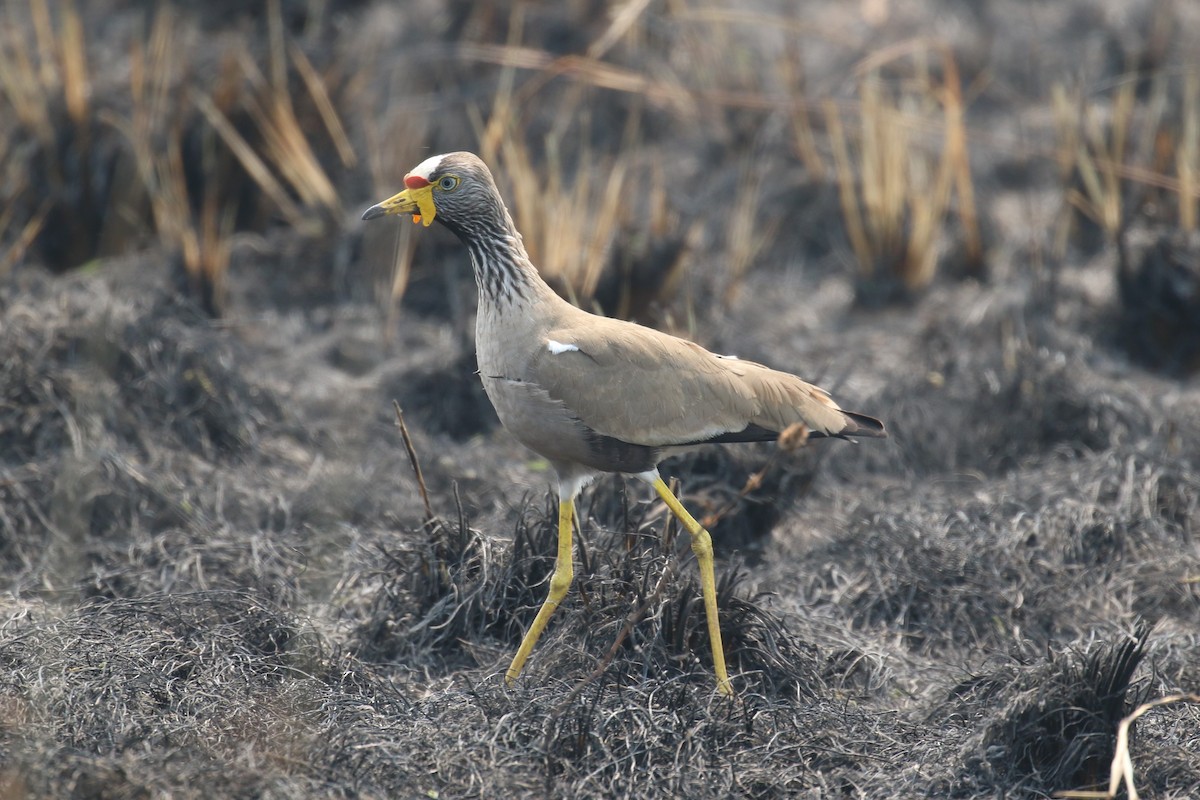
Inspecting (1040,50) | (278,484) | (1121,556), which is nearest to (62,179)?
(278,484)

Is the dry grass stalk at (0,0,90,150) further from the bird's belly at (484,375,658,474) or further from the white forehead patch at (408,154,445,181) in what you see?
the bird's belly at (484,375,658,474)

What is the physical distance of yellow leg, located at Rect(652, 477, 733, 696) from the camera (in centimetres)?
434

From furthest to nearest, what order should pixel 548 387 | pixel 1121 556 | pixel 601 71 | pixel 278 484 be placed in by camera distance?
1. pixel 601 71
2. pixel 278 484
3. pixel 1121 556
4. pixel 548 387

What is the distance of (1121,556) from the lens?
5508mm

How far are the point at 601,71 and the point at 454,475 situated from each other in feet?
10.2

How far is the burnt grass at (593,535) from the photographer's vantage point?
13.1 ft

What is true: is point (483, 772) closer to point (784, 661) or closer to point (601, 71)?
point (784, 661)

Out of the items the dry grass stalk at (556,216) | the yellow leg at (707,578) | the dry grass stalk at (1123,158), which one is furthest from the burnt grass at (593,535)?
the dry grass stalk at (556,216)

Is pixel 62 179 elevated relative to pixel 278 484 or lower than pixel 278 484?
elevated

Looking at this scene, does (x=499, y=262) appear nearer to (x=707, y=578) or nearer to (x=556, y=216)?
(x=707, y=578)

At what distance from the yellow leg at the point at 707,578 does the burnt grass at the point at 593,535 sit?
7 cm


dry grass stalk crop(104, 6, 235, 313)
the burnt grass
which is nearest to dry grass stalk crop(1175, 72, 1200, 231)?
the burnt grass

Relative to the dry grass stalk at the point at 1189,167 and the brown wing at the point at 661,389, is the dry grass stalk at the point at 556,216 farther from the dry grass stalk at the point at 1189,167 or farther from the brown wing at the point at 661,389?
the dry grass stalk at the point at 1189,167

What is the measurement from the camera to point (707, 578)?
442 centimetres
